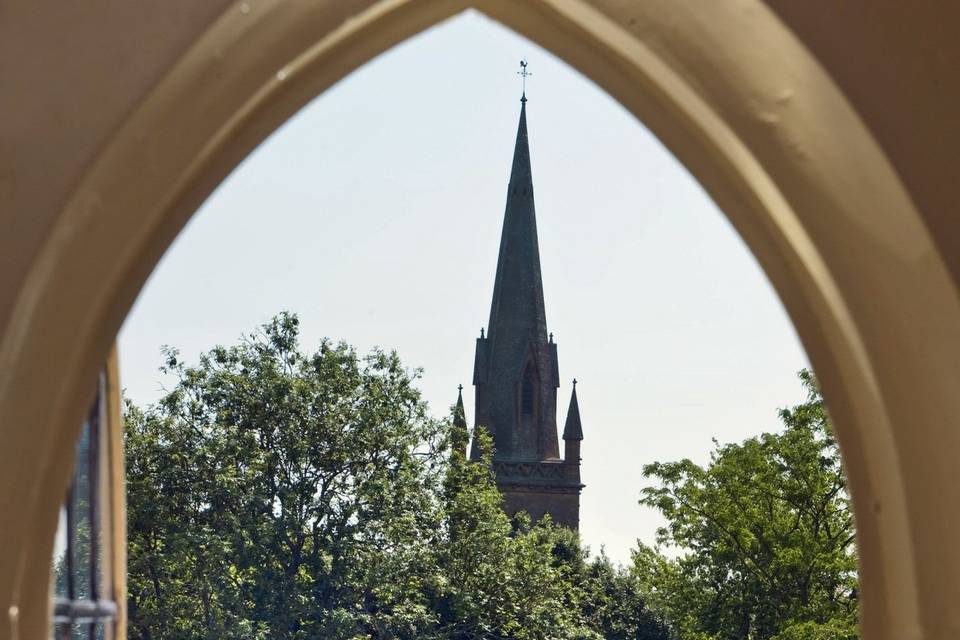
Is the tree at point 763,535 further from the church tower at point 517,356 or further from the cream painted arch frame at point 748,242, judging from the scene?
the church tower at point 517,356

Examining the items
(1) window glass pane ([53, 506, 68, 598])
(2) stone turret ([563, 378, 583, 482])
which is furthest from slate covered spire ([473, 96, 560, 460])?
(1) window glass pane ([53, 506, 68, 598])

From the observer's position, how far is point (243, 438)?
27.3m

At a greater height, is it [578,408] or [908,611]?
[578,408]

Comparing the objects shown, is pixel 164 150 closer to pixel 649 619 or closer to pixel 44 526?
pixel 44 526

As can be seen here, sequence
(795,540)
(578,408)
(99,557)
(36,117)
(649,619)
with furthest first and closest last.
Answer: (578,408) → (649,619) → (795,540) → (99,557) → (36,117)

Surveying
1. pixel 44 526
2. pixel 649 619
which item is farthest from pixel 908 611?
pixel 649 619

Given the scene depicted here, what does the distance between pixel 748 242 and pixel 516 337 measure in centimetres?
5341

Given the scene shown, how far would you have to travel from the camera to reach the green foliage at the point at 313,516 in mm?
25859

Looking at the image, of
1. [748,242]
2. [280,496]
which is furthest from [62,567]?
[280,496]

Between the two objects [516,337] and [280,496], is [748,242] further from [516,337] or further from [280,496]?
[516,337]

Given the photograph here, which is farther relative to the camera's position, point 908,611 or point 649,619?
point 649,619

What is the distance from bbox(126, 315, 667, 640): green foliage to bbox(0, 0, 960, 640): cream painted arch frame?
23.1 meters

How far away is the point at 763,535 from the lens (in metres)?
22.5

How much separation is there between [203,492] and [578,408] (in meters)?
35.3
